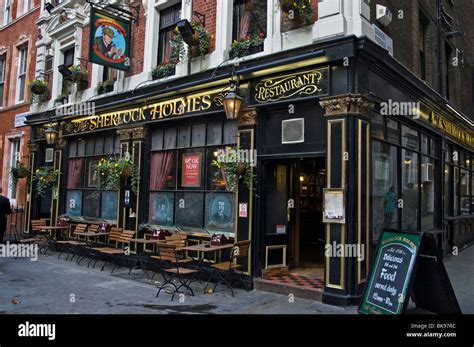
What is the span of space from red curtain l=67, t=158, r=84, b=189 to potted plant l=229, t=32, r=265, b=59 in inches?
269

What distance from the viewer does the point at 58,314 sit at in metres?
6.29

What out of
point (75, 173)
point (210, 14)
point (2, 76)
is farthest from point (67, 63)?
point (210, 14)

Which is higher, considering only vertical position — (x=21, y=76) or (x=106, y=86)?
(x=21, y=76)

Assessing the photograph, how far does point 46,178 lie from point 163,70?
6.12 m

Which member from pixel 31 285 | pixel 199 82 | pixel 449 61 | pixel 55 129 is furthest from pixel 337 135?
pixel 55 129

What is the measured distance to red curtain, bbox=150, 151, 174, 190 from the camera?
10.4 m

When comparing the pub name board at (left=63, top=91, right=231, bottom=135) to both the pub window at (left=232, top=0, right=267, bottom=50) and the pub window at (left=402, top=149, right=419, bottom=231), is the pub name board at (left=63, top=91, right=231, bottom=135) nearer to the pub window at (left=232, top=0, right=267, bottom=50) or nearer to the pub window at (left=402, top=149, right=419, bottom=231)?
the pub window at (left=232, top=0, right=267, bottom=50)

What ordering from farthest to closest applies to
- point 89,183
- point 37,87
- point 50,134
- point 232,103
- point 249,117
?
1. point 37,87
2. point 50,134
3. point 89,183
4. point 249,117
5. point 232,103

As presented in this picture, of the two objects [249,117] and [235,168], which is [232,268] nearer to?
[235,168]

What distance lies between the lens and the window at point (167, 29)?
35.6ft

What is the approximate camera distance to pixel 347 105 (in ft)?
23.1

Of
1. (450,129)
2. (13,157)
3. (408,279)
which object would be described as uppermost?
(450,129)

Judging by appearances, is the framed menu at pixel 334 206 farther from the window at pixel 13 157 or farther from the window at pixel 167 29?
the window at pixel 13 157
